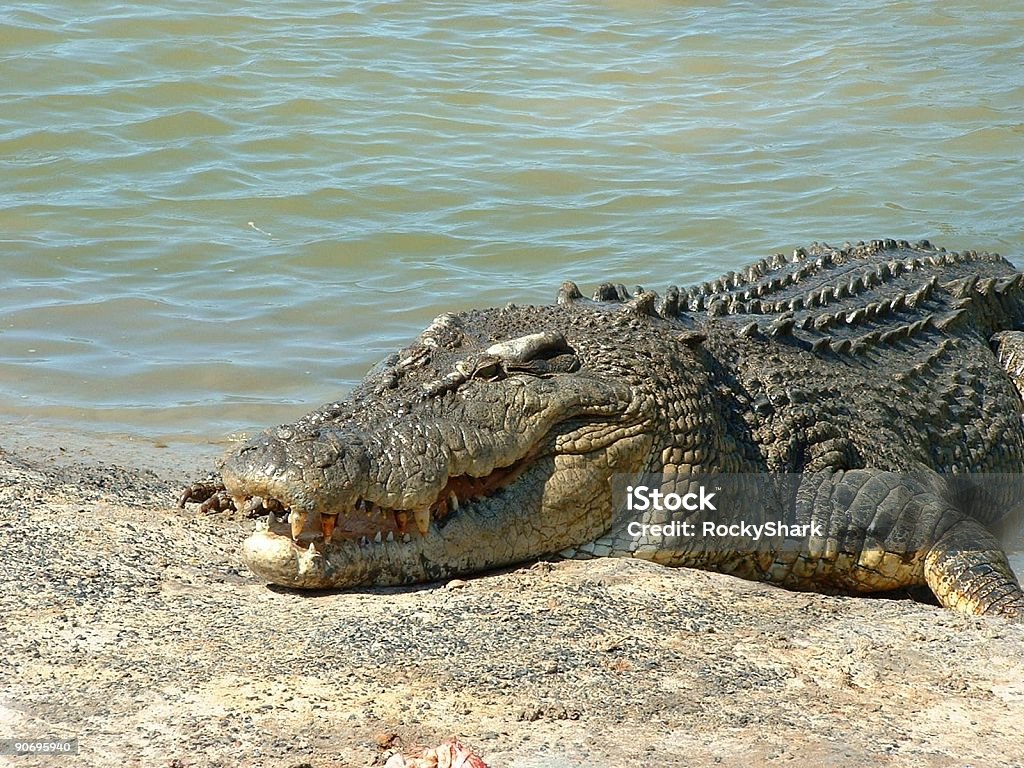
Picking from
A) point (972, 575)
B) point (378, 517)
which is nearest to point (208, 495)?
point (378, 517)

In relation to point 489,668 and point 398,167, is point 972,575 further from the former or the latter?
point 398,167

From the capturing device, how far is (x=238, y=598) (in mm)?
4105

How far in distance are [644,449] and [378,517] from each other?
1.03 m

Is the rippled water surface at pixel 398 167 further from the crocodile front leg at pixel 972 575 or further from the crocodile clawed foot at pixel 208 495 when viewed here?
the crocodile front leg at pixel 972 575

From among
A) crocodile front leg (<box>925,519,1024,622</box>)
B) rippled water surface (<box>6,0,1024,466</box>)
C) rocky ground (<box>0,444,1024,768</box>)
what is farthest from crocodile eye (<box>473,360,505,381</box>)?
rippled water surface (<box>6,0,1024,466</box>)

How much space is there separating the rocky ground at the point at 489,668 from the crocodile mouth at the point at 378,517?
0.19 metres

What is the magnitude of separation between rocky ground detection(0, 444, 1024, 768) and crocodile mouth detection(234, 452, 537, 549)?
0.62ft

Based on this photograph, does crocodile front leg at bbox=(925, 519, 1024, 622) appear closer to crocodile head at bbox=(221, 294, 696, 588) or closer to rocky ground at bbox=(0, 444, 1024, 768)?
rocky ground at bbox=(0, 444, 1024, 768)

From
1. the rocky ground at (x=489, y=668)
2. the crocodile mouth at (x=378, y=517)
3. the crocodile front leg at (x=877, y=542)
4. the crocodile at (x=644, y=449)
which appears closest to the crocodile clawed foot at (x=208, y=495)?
the crocodile at (x=644, y=449)

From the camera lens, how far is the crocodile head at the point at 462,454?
3.91 m

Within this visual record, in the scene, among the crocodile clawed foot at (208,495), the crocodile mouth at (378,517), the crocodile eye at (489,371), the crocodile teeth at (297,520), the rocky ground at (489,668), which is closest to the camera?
the rocky ground at (489,668)

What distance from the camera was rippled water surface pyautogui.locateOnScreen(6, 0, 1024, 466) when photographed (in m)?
8.11

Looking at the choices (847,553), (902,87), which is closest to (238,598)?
(847,553)

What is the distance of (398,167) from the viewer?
443 inches
